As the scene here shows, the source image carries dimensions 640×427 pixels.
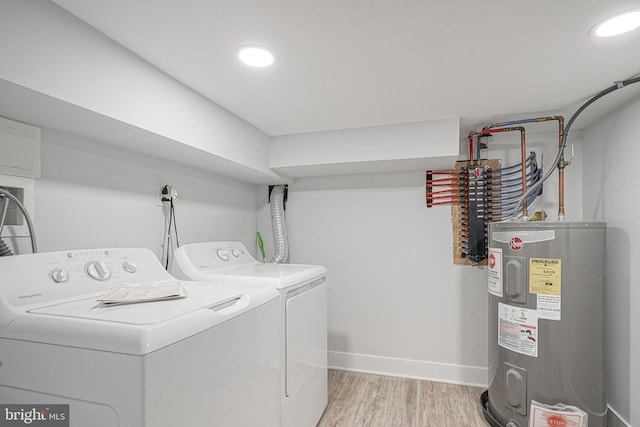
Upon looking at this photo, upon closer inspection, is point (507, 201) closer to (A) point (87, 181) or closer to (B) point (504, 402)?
(B) point (504, 402)

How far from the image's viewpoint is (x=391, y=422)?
208cm

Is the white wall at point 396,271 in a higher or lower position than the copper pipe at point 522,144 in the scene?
lower

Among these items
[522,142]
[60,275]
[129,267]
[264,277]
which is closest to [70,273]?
[60,275]

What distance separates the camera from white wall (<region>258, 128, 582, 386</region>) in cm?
259

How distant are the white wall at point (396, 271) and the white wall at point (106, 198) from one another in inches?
42.1

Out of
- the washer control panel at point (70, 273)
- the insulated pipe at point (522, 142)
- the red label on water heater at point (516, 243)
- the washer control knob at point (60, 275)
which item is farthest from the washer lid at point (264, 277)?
the insulated pipe at point (522, 142)

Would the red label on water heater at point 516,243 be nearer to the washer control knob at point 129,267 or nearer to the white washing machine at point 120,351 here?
the white washing machine at point 120,351

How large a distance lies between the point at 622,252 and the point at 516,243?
2.03ft

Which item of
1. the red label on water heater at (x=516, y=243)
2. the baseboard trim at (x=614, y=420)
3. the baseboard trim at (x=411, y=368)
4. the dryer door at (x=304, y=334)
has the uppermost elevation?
the red label on water heater at (x=516, y=243)

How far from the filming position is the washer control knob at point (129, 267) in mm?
1440

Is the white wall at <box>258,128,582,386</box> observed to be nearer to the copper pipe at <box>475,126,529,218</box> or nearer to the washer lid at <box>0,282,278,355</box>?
the copper pipe at <box>475,126,529,218</box>

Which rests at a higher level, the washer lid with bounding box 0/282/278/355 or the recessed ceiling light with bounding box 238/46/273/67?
the recessed ceiling light with bounding box 238/46/273/67

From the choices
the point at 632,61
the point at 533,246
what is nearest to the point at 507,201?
the point at 533,246

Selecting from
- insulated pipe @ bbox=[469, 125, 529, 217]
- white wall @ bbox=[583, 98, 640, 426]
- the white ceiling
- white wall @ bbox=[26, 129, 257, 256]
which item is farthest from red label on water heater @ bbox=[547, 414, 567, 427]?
white wall @ bbox=[26, 129, 257, 256]
